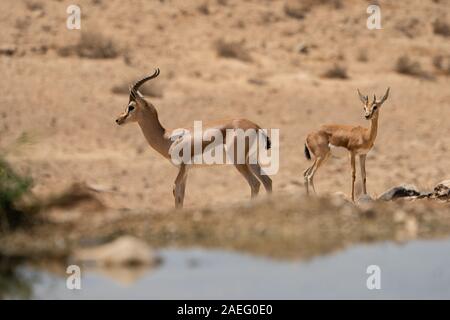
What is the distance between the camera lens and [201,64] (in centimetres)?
2277

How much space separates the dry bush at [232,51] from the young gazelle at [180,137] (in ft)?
30.3

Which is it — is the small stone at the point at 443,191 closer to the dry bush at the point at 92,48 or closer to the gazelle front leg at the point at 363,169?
the gazelle front leg at the point at 363,169

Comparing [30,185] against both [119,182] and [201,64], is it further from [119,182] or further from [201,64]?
[201,64]

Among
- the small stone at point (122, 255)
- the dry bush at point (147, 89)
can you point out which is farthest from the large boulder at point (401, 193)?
the dry bush at point (147, 89)

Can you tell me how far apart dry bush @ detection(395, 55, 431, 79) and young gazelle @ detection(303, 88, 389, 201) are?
25.1 feet

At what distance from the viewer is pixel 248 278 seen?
8.22 m

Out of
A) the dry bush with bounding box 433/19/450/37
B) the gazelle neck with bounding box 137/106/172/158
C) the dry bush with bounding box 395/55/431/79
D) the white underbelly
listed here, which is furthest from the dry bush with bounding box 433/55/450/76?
the gazelle neck with bounding box 137/106/172/158

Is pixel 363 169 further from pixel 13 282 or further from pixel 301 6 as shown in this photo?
pixel 301 6

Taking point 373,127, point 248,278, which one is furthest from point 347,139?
point 248,278

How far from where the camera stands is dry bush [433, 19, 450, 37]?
1043 inches

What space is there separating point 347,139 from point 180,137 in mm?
3124

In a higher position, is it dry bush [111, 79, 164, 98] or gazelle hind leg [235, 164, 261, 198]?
dry bush [111, 79, 164, 98]

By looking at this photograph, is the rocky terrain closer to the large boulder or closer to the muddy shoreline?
the muddy shoreline
